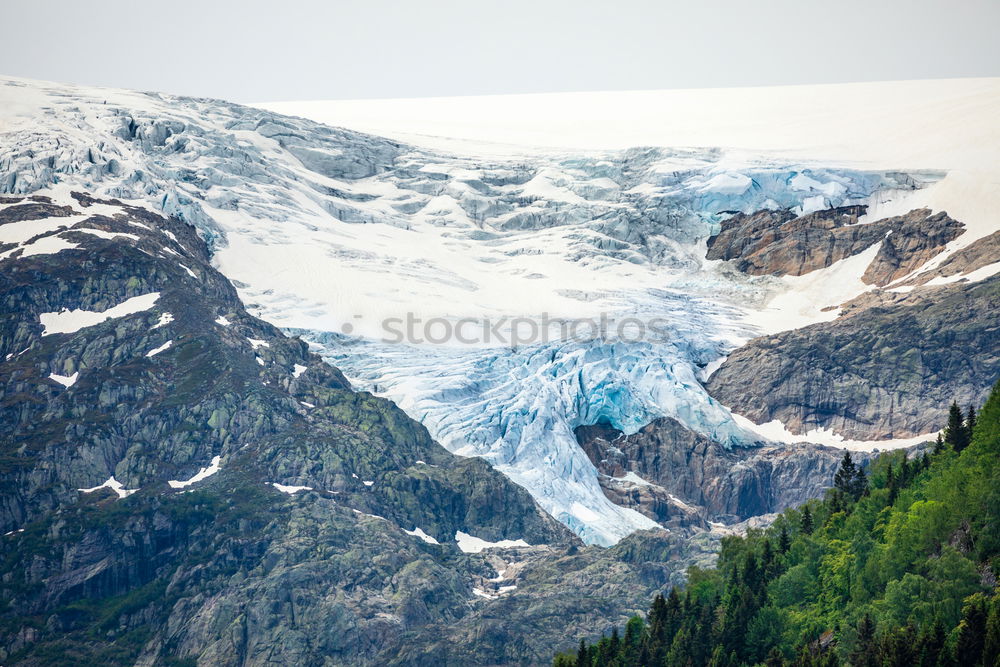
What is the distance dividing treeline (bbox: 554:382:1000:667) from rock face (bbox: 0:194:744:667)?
4344 centimetres

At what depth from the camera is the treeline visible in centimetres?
10023

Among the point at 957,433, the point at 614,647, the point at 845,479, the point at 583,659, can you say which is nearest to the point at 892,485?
the point at 957,433

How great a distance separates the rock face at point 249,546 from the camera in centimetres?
17088

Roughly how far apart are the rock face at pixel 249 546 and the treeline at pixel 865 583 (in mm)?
43442

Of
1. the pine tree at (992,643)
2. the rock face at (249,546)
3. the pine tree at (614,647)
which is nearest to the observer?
the pine tree at (992,643)

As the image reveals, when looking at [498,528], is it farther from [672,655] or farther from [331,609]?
[672,655]

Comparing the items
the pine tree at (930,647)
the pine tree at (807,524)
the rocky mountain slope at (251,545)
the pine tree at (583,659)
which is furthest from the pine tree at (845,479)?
the pine tree at (930,647)

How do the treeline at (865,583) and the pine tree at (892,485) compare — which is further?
the pine tree at (892,485)

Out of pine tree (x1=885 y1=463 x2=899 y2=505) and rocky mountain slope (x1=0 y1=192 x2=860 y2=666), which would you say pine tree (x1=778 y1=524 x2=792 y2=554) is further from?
rocky mountain slope (x1=0 y1=192 x2=860 y2=666)

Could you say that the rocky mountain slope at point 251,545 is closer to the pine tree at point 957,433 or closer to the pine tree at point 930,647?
the pine tree at point 957,433

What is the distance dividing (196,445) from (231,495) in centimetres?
944

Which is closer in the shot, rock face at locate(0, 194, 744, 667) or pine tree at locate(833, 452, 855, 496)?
pine tree at locate(833, 452, 855, 496)

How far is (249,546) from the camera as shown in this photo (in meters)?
182

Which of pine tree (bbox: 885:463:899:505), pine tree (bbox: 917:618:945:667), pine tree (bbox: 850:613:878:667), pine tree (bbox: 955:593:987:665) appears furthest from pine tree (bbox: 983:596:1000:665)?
pine tree (bbox: 885:463:899:505)
